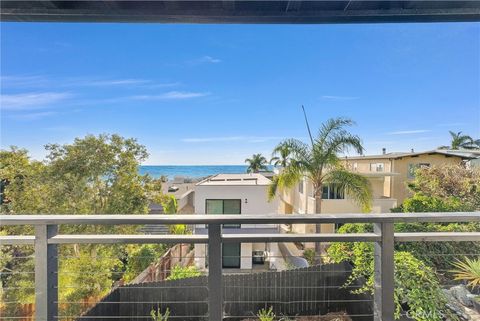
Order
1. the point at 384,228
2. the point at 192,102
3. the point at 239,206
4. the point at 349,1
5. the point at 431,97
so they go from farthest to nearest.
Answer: the point at 239,206 < the point at 192,102 < the point at 431,97 < the point at 384,228 < the point at 349,1

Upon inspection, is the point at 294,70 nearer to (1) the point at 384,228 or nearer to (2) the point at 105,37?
(2) the point at 105,37

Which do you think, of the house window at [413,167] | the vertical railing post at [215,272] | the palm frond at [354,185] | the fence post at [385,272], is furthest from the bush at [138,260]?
the house window at [413,167]

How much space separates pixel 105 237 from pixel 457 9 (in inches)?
71.3

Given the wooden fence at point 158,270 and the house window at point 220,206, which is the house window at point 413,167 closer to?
the house window at point 220,206

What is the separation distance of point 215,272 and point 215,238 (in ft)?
0.53

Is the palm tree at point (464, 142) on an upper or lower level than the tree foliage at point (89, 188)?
upper

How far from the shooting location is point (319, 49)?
14.2 feet

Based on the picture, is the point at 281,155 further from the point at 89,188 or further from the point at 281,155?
the point at 89,188

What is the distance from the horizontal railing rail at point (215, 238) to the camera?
1224 mm

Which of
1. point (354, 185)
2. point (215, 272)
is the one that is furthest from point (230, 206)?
point (215, 272)

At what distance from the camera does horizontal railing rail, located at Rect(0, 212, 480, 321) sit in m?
1.22

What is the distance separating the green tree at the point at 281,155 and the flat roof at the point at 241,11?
6.38 meters

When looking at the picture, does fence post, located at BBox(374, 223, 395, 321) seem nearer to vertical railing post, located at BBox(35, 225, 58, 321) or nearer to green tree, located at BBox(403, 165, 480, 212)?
vertical railing post, located at BBox(35, 225, 58, 321)

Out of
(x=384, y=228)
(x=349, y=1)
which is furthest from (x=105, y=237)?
(x=349, y=1)
